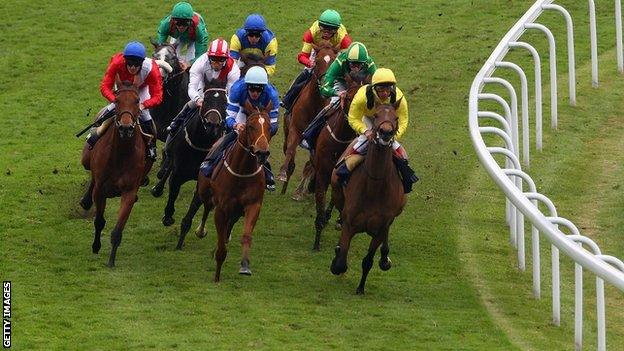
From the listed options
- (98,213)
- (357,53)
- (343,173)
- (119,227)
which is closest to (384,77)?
(343,173)

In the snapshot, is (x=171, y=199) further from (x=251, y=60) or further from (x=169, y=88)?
(x=251, y=60)

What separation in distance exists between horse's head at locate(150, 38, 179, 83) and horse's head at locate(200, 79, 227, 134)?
1577 millimetres

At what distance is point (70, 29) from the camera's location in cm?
2550

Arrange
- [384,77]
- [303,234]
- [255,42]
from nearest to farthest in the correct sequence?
[384,77]
[303,234]
[255,42]

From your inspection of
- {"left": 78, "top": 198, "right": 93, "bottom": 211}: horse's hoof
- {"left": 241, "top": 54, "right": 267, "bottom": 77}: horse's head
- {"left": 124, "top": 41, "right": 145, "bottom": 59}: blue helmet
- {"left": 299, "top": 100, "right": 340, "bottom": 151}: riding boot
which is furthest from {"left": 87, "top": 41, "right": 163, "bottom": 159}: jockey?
{"left": 241, "top": 54, "right": 267, "bottom": 77}: horse's head

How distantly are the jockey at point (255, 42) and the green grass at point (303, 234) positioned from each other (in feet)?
5.59

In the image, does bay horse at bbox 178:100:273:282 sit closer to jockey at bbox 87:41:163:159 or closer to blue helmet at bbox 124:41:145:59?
jockey at bbox 87:41:163:159

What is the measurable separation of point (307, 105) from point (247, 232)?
3.64 meters

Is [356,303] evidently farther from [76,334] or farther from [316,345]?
[76,334]

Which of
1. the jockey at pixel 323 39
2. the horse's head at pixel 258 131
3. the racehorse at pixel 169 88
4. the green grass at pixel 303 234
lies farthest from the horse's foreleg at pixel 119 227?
the jockey at pixel 323 39

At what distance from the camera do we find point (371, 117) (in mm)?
14555

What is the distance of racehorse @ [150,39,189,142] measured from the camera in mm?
17766

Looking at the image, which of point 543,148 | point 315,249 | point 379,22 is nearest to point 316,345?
point 315,249

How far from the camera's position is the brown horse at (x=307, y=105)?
17281 millimetres
